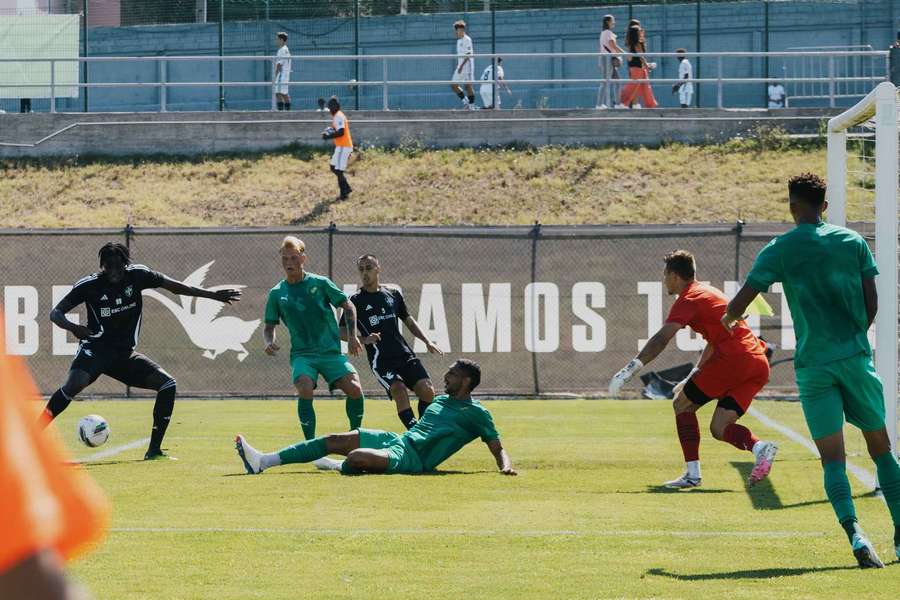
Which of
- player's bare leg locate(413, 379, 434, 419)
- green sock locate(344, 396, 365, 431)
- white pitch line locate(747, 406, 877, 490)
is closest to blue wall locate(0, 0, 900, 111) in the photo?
white pitch line locate(747, 406, 877, 490)

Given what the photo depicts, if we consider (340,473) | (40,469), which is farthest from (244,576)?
(40,469)

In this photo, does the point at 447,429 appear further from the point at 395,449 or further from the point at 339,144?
the point at 339,144

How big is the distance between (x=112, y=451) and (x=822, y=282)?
804 cm

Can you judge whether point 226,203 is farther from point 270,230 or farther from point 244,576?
point 244,576

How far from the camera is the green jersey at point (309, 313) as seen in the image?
1209 centimetres

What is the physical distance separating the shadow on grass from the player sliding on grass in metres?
3.05

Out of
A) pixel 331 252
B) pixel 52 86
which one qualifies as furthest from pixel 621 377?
pixel 52 86

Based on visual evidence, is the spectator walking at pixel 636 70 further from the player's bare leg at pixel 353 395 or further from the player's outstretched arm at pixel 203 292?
the player's outstretched arm at pixel 203 292

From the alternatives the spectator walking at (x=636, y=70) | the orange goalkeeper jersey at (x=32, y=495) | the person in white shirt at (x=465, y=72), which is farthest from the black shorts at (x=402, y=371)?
the person in white shirt at (x=465, y=72)

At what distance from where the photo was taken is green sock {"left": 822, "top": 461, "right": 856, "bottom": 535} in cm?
677

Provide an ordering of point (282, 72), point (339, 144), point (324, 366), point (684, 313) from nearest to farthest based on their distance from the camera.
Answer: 1. point (684, 313)
2. point (324, 366)
3. point (339, 144)
4. point (282, 72)

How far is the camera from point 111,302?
11914mm

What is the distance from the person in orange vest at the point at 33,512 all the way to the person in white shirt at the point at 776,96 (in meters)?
31.3

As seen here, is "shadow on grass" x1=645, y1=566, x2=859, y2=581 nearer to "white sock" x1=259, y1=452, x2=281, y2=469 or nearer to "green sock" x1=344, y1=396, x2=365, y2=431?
"white sock" x1=259, y1=452, x2=281, y2=469
